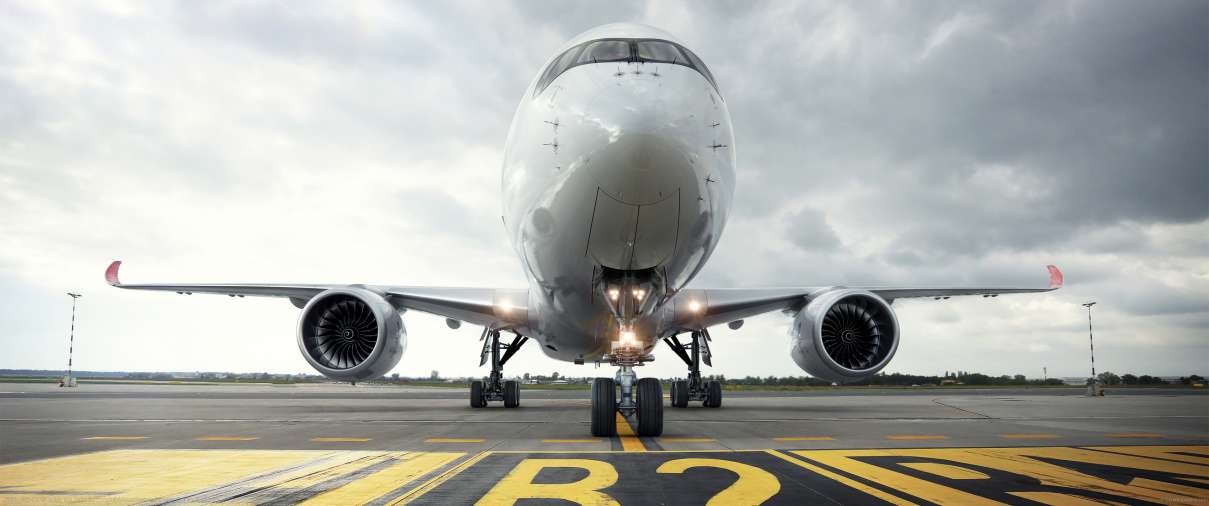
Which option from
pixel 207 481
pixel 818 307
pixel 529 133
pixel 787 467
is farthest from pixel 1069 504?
pixel 818 307

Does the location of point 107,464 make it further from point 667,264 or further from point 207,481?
point 667,264

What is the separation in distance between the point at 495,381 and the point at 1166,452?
47.9ft

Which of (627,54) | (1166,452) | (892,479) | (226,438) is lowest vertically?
(226,438)

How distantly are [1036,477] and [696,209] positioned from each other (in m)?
3.64

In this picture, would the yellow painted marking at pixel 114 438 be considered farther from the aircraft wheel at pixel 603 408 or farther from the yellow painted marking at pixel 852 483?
the yellow painted marking at pixel 852 483

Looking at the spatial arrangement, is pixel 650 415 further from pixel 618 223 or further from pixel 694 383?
pixel 694 383

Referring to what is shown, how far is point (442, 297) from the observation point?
49.3 feet

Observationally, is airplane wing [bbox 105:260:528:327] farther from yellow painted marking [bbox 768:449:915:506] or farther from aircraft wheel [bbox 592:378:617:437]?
yellow painted marking [bbox 768:449:915:506]

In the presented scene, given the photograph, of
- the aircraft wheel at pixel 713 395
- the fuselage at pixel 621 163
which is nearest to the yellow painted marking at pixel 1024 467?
the fuselage at pixel 621 163

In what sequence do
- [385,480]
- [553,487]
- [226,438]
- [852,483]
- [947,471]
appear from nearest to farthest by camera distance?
[553,487], [852,483], [385,480], [947,471], [226,438]

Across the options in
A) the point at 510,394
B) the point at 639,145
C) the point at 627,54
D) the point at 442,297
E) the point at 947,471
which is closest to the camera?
the point at 947,471

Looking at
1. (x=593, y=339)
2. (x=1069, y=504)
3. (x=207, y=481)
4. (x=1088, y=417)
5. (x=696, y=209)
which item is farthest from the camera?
(x=1088, y=417)

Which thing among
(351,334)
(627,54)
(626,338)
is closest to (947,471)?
(626,338)

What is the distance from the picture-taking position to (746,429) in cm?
1034
